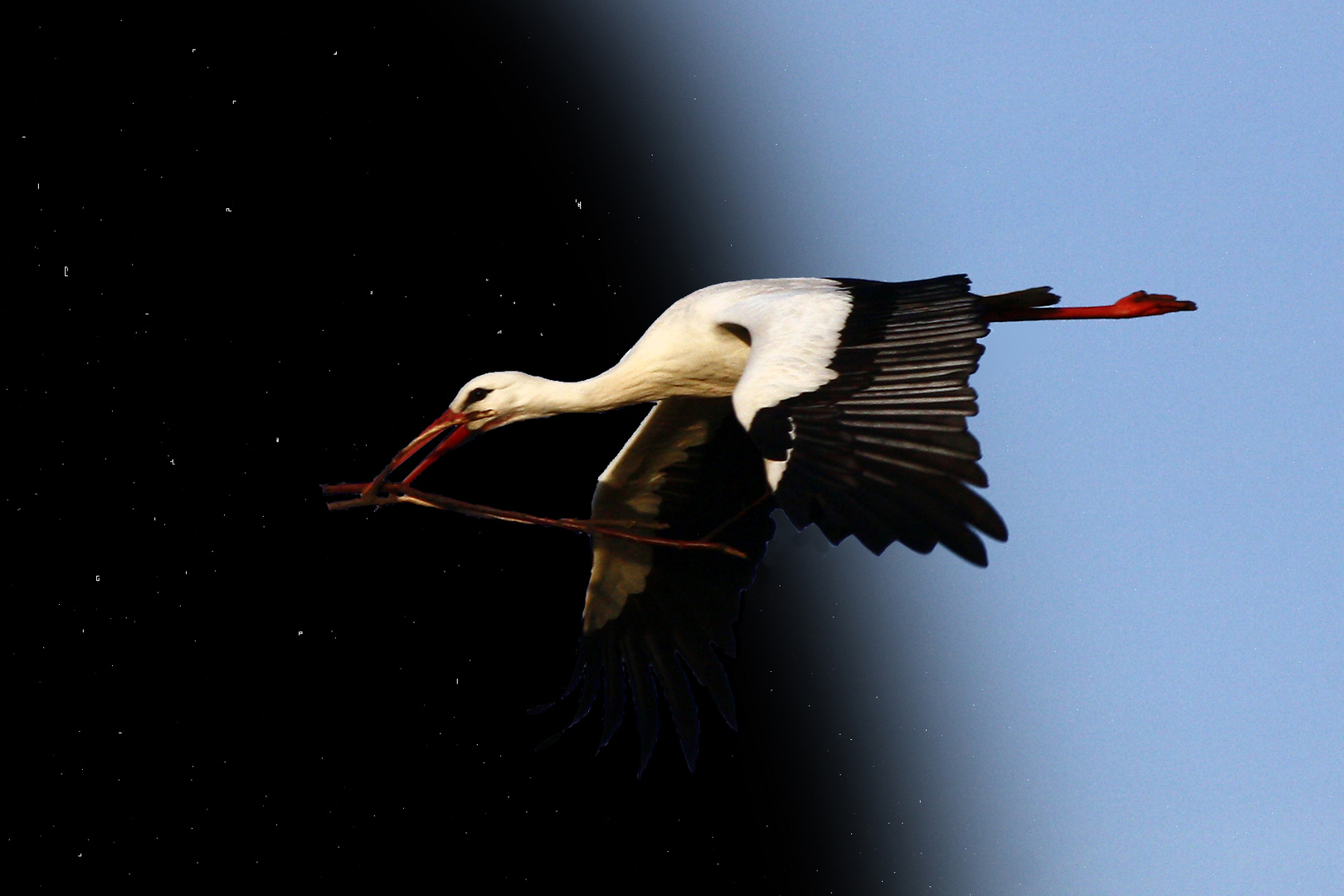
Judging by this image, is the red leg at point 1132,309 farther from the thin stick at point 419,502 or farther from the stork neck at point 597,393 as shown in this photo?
the thin stick at point 419,502

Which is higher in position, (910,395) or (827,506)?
(910,395)

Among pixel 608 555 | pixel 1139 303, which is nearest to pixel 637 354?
pixel 608 555

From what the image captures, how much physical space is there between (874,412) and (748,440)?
3.64 ft

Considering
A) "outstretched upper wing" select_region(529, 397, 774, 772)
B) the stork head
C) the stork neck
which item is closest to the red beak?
the stork head

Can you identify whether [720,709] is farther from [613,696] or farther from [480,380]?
[480,380]

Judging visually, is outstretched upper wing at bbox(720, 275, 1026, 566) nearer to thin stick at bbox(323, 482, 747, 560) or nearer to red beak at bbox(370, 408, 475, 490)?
thin stick at bbox(323, 482, 747, 560)

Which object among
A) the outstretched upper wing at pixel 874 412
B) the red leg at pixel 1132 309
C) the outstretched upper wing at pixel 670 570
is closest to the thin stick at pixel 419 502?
the outstretched upper wing at pixel 874 412

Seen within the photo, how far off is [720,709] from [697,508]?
0.60 m

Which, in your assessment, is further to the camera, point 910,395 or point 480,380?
point 480,380

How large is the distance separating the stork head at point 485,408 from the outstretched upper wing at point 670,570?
389mm

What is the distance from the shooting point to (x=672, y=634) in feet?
15.0

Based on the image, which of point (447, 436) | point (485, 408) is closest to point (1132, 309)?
point (485, 408)

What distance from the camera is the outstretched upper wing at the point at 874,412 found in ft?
9.47

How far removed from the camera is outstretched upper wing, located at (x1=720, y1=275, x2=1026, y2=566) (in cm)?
289
